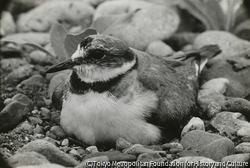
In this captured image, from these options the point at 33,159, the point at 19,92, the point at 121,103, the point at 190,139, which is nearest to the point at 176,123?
the point at 190,139

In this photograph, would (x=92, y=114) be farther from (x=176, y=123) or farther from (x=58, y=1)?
(x=58, y=1)

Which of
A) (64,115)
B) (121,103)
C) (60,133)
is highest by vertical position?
(121,103)

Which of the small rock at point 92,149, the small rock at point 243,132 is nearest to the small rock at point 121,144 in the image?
the small rock at point 92,149

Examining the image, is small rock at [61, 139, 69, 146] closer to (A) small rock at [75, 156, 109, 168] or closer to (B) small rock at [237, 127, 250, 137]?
(A) small rock at [75, 156, 109, 168]

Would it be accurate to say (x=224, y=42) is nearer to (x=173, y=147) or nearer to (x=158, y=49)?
(x=158, y=49)

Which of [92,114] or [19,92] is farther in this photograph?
[19,92]

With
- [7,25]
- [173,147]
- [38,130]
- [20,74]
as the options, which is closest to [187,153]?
[173,147]

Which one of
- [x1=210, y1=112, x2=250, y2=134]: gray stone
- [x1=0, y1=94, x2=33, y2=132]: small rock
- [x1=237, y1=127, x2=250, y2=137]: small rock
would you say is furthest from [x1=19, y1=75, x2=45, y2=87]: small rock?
[x1=237, y1=127, x2=250, y2=137]: small rock

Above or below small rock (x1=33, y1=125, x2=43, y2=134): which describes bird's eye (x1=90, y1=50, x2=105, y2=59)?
above
